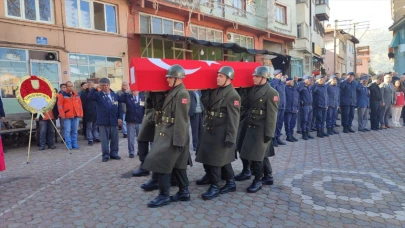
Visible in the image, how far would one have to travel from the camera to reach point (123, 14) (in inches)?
555

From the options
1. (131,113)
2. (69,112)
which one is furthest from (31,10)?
(131,113)

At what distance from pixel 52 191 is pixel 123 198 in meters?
1.31

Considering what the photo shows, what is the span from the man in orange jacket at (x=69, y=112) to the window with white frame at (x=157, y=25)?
7.14m

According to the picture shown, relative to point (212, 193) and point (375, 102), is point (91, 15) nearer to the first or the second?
point (212, 193)

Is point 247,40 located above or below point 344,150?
above

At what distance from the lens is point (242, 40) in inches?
850

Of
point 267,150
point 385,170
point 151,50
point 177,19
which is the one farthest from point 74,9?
point 385,170

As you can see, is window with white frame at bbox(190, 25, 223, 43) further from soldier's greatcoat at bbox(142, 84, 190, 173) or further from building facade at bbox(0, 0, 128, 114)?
soldier's greatcoat at bbox(142, 84, 190, 173)

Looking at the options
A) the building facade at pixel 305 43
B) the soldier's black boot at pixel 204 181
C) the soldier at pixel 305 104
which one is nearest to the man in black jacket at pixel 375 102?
the soldier at pixel 305 104

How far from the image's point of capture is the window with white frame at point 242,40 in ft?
67.9

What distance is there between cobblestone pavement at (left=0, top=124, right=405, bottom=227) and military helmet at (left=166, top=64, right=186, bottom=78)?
1.81 metres

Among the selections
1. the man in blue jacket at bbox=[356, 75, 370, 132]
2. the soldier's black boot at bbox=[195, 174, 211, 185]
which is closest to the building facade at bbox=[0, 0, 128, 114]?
the soldier's black boot at bbox=[195, 174, 211, 185]

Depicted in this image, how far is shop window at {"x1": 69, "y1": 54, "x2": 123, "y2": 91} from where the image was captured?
12594 millimetres

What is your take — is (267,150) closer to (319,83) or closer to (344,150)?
(344,150)
